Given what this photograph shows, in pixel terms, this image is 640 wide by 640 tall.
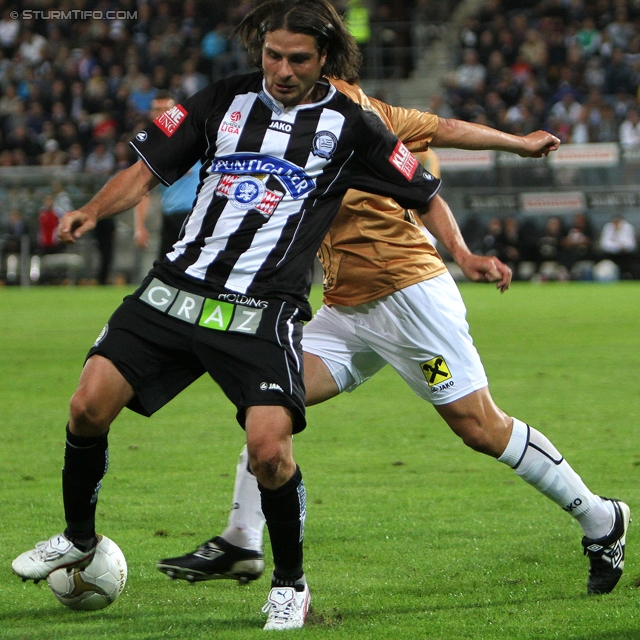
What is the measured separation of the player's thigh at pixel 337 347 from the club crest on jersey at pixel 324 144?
0.95 metres

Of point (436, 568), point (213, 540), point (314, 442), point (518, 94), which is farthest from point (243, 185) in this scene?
point (518, 94)

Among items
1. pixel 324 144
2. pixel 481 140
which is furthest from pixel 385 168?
pixel 481 140

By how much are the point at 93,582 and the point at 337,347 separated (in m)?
1.43

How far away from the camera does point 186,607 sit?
409cm

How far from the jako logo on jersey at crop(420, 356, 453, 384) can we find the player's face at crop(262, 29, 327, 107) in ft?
3.92

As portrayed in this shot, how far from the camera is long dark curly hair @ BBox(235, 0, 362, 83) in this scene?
393 cm

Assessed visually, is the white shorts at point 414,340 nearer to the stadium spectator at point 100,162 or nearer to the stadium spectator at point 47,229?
the stadium spectator at point 47,229

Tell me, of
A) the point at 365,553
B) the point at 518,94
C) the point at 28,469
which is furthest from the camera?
the point at 518,94

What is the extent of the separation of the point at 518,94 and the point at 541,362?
1496 cm

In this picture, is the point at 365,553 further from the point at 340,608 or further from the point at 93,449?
the point at 93,449

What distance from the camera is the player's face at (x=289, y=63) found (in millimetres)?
3879

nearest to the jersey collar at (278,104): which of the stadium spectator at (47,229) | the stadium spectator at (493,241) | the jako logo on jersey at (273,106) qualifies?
the jako logo on jersey at (273,106)

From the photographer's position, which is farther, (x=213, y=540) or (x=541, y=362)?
(x=541, y=362)

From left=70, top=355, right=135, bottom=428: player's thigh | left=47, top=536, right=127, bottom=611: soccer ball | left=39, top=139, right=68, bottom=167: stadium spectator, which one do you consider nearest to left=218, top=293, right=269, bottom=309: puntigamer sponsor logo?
left=70, top=355, right=135, bottom=428: player's thigh
